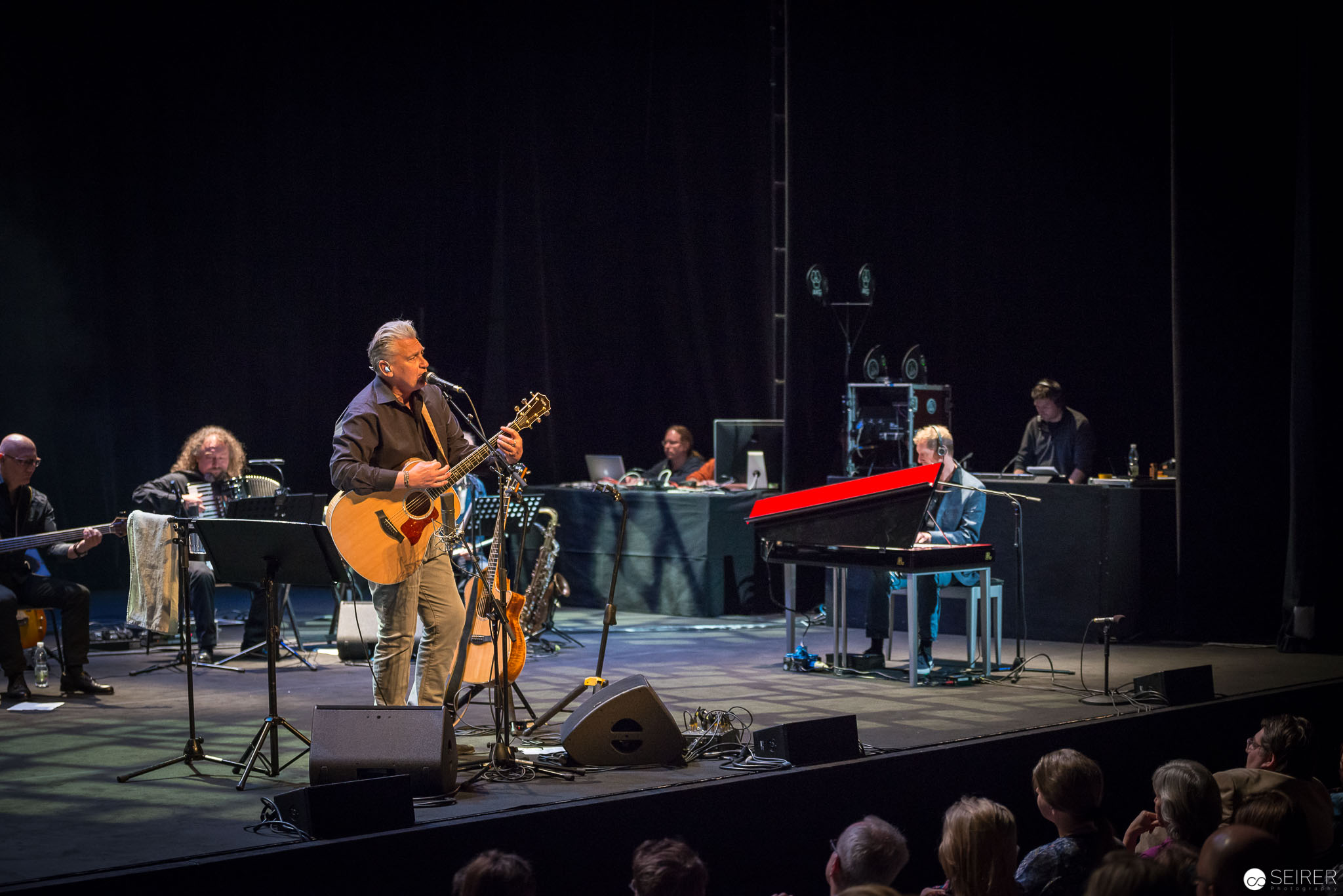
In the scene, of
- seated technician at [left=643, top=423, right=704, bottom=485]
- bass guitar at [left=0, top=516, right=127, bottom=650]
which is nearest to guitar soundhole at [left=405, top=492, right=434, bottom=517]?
bass guitar at [left=0, top=516, right=127, bottom=650]

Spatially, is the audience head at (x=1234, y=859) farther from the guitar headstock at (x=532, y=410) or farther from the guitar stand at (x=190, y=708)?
the guitar stand at (x=190, y=708)

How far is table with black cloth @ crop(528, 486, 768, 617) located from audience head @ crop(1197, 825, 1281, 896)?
7.09 m

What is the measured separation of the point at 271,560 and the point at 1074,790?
10.5ft

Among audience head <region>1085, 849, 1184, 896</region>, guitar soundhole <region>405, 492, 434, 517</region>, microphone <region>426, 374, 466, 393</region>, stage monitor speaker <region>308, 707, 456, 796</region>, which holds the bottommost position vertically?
stage monitor speaker <region>308, 707, 456, 796</region>

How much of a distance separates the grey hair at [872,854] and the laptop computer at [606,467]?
779 cm

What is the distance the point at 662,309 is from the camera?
1285 cm

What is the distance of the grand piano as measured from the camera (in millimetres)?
7355

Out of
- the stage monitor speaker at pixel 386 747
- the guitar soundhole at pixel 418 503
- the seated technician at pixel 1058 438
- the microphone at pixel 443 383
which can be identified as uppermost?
the microphone at pixel 443 383

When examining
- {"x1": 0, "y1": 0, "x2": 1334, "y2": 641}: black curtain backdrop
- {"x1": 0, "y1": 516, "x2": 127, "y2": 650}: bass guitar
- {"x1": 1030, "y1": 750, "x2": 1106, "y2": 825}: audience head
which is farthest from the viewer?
{"x1": 0, "y1": 0, "x2": 1334, "y2": 641}: black curtain backdrop

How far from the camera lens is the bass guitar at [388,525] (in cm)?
541

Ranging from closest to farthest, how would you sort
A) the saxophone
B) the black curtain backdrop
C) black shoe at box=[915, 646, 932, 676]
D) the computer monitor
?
1. black shoe at box=[915, 646, 932, 676]
2. the saxophone
3. the black curtain backdrop
4. the computer monitor

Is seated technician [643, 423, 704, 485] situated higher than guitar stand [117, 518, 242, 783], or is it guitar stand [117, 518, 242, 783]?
seated technician [643, 423, 704, 485]

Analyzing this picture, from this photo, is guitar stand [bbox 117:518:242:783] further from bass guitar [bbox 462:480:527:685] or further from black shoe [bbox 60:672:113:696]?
black shoe [bbox 60:672:113:696]

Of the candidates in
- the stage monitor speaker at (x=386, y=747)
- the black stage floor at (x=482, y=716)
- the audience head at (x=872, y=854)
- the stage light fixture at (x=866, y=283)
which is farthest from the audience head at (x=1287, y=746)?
the stage light fixture at (x=866, y=283)
